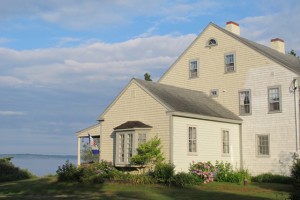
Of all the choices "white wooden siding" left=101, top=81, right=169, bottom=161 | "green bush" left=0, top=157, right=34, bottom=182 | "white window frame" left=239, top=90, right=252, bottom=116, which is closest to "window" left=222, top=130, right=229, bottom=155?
"white window frame" left=239, top=90, right=252, bottom=116

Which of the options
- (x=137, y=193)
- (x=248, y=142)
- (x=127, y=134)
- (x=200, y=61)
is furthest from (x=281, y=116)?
(x=137, y=193)

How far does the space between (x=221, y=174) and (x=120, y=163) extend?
20.2 ft

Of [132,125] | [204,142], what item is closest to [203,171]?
[204,142]

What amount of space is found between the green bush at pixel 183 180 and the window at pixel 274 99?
8148 millimetres

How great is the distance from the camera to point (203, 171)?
996 inches

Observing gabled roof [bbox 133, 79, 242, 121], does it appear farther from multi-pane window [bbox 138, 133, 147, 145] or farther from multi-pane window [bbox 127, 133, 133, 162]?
multi-pane window [bbox 127, 133, 133, 162]

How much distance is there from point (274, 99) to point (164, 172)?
1011cm

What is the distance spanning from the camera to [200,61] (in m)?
33.2

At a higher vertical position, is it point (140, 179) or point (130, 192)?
point (140, 179)

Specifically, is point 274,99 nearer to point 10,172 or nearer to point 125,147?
point 125,147

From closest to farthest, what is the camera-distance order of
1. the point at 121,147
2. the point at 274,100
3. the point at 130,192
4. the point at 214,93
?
the point at 130,192 → the point at 121,147 → the point at 274,100 → the point at 214,93

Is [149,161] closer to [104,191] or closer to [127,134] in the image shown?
[127,134]

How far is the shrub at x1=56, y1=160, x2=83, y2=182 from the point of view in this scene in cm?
2483

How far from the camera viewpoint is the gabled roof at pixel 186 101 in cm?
2567
